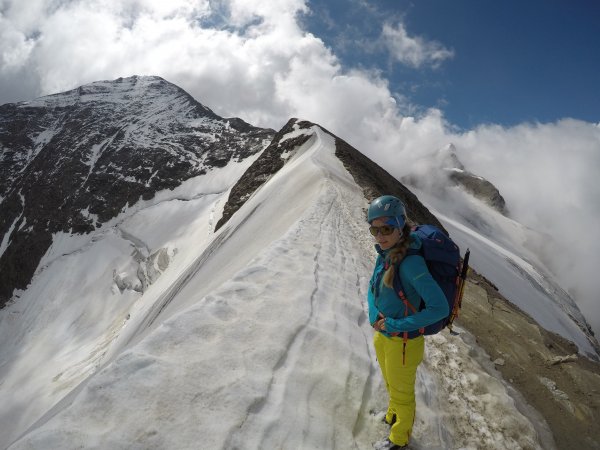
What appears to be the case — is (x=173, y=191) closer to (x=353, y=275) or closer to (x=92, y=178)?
(x=92, y=178)

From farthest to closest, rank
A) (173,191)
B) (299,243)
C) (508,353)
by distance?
(173,191)
(299,243)
(508,353)

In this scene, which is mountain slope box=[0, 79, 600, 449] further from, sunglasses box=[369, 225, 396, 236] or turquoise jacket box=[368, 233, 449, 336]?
sunglasses box=[369, 225, 396, 236]

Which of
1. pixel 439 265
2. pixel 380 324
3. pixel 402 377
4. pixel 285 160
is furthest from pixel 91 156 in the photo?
pixel 439 265

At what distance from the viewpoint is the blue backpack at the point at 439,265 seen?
3.52 meters

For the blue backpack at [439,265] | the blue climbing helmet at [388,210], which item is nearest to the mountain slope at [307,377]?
the blue backpack at [439,265]

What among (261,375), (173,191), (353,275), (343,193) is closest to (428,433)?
(261,375)

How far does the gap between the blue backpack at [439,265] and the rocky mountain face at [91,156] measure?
79.3m

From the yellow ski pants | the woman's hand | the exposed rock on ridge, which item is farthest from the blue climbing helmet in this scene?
the exposed rock on ridge

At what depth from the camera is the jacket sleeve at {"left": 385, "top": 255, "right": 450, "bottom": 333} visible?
136 inches

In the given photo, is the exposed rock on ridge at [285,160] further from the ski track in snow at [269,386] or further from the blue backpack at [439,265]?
A: the blue backpack at [439,265]

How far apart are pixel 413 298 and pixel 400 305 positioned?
6.5 inches

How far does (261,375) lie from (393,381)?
1550 mm

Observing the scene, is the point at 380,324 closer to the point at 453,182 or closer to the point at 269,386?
the point at 269,386

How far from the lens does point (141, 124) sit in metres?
112
